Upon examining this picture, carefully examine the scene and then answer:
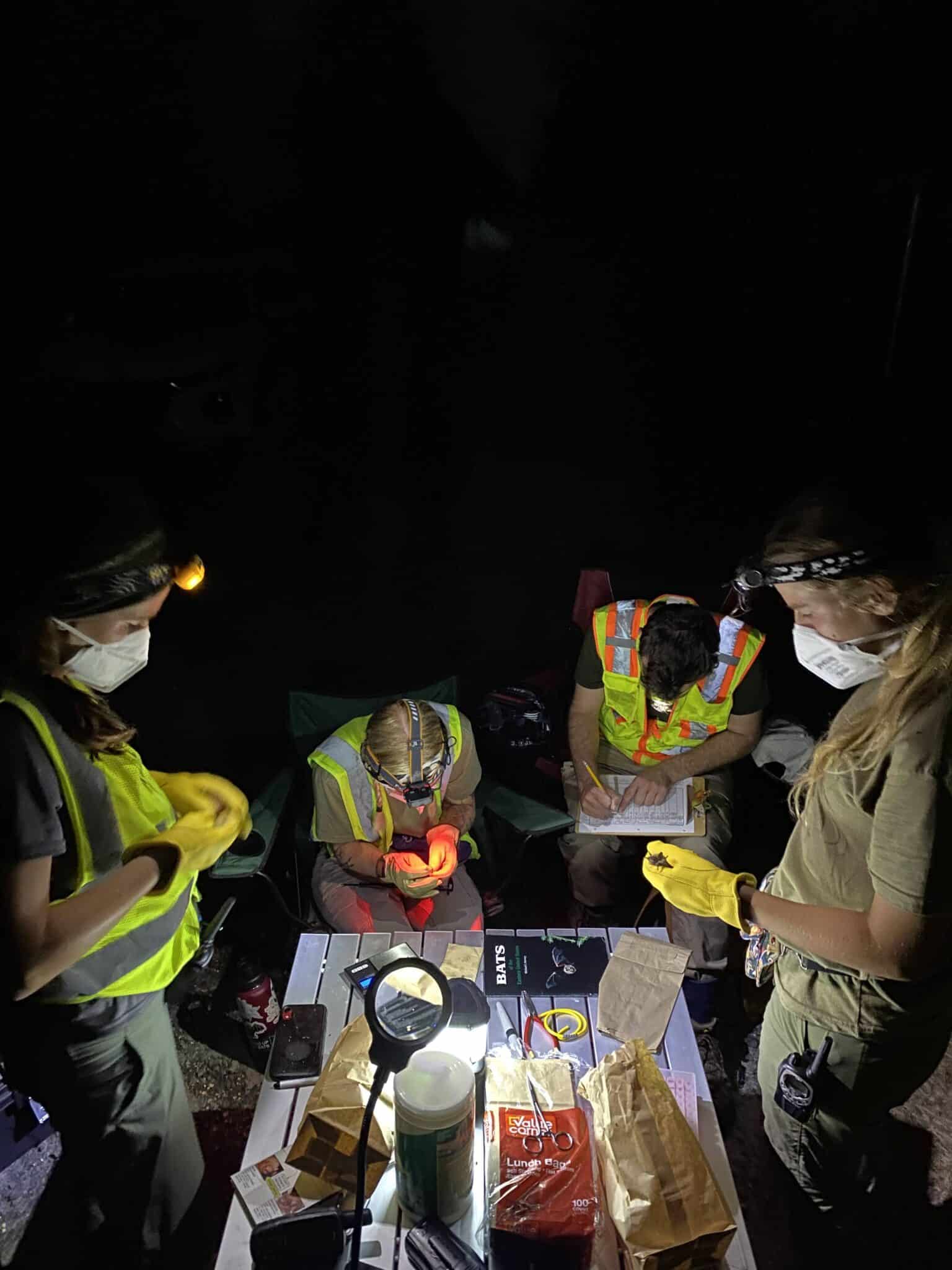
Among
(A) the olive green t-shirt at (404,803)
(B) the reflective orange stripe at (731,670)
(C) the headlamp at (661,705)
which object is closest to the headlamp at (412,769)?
(A) the olive green t-shirt at (404,803)

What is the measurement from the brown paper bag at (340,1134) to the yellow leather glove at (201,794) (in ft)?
1.93

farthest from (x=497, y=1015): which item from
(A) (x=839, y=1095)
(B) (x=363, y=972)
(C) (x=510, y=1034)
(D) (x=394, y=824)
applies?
(D) (x=394, y=824)

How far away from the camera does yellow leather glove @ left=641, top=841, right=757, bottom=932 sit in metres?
1.87

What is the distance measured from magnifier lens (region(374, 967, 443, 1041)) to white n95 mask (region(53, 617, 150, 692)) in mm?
783

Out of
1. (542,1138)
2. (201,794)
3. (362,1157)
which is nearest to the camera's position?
(362,1157)

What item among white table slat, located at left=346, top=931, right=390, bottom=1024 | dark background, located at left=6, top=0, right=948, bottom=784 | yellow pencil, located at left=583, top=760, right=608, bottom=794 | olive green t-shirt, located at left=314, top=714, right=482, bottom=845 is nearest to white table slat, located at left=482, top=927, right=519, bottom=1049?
white table slat, located at left=346, top=931, right=390, bottom=1024

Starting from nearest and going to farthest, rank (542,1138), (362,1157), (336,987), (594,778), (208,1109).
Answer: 1. (362,1157)
2. (542,1138)
3. (336,987)
4. (208,1109)
5. (594,778)

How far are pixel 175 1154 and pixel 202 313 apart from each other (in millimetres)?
2146

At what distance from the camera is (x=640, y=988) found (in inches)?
75.8

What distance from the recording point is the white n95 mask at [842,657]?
1.55 meters

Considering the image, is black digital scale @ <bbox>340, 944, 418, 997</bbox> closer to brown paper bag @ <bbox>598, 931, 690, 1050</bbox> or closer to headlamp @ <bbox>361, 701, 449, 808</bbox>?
brown paper bag @ <bbox>598, 931, 690, 1050</bbox>

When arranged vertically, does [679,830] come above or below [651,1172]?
below

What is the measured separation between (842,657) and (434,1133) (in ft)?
3.82

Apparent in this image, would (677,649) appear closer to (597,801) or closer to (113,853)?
(597,801)
